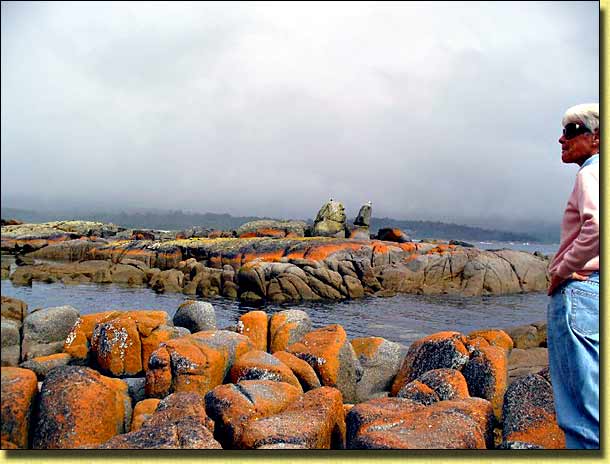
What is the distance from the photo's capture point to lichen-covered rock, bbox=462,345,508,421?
15.4 feet

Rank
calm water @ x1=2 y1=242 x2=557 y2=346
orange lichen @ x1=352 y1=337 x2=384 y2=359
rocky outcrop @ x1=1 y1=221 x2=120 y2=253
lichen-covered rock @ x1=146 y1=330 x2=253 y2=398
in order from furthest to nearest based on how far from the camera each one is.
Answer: orange lichen @ x1=352 y1=337 x2=384 y2=359 → calm water @ x1=2 y1=242 x2=557 y2=346 → lichen-covered rock @ x1=146 y1=330 x2=253 y2=398 → rocky outcrop @ x1=1 y1=221 x2=120 y2=253

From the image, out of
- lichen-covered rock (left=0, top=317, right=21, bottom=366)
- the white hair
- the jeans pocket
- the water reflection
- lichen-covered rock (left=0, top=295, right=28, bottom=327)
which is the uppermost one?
the white hair

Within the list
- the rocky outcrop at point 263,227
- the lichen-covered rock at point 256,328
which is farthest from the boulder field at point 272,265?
the lichen-covered rock at point 256,328

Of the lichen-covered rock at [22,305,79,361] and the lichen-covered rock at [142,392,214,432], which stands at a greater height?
the lichen-covered rock at [22,305,79,361]

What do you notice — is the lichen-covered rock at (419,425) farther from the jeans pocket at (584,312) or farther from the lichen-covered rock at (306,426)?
the jeans pocket at (584,312)

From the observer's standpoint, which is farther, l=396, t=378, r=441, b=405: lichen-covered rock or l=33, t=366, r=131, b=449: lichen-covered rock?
l=396, t=378, r=441, b=405: lichen-covered rock

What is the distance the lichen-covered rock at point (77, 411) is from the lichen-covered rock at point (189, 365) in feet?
1.74

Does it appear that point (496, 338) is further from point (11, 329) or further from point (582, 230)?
point (11, 329)

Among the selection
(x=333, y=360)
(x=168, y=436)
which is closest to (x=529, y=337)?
(x=333, y=360)

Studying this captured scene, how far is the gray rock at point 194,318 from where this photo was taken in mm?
6961

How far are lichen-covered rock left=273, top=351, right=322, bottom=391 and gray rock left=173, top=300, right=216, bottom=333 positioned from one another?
2081mm

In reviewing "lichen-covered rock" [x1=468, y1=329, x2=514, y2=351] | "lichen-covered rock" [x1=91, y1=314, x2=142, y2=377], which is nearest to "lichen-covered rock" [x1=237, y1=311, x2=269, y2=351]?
"lichen-covered rock" [x1=91, y1=314, x2=142, y2=377]

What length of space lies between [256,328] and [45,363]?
2.52 m

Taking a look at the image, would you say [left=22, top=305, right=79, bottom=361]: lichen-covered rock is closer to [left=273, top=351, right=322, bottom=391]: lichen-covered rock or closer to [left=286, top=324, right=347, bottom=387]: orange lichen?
[left=273, top=351, right=322, bottom=391]: lichen-covered rock
